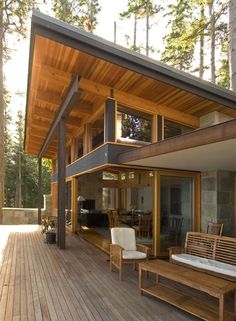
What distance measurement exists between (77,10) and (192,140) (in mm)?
16949

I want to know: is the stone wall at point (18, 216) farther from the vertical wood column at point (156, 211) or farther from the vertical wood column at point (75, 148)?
the vertical wood column at point (156, 211)

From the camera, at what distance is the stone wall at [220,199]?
7.31 metres

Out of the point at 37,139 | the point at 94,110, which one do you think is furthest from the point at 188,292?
the point at 37,139

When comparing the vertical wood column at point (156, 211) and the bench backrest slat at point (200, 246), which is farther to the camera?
the vertical wood column at point (156, 211)

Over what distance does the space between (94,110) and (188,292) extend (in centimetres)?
562

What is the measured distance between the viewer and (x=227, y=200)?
7461 millimetres

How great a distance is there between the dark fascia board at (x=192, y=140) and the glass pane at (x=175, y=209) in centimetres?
165

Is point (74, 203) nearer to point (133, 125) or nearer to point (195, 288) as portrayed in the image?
point (133, 125)

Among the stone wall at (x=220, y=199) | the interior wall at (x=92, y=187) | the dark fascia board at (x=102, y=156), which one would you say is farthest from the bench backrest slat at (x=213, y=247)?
the interior wall at (x=92, y=187)

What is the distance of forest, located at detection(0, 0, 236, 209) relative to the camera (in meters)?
13.0

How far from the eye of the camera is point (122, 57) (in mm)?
6324

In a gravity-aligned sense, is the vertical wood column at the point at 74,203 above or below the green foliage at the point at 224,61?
below

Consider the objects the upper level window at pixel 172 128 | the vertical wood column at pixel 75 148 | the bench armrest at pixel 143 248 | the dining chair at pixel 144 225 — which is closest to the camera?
the bench armrest at pixel 143 248

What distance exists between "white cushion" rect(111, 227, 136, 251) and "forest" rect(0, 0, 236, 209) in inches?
259
